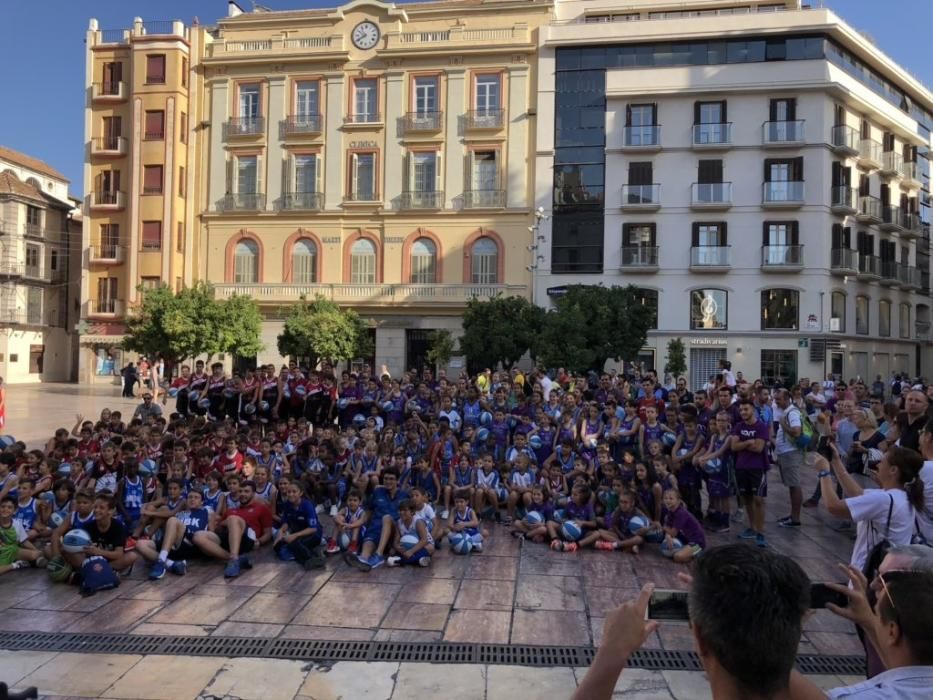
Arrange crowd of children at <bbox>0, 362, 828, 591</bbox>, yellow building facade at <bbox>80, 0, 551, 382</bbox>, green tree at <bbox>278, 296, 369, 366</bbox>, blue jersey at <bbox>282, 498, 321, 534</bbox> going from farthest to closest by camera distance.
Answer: yellow building facade at <bbox>80, 0, 551, 382</bbox>
green tree at <bbox>278, 296, 369, 366</bbox>
blue jersey at <bbox>282, 498, 321, 534</bbox>
crowd of children at <bbox>0, 362, 828, 591</bbox>

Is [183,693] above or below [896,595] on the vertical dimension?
below

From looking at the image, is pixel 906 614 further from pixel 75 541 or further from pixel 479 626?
pixel 75 541

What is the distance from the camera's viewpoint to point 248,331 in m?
31.5

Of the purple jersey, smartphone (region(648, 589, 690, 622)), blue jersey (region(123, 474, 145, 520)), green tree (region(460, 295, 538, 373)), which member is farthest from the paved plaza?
green tree (region(460, 295, 538, 373))

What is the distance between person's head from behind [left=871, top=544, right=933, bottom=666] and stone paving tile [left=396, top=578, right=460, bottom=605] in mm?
5034

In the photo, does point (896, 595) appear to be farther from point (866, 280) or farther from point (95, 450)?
point (866, 280)

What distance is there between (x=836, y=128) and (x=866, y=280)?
→ 25.2 ft

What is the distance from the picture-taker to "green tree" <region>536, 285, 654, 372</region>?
26141mm

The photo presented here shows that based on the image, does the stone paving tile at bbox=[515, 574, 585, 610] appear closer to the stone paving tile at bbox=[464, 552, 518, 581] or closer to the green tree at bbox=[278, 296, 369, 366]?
the stone paving tile at bbox=[464, 552, 518, 581]

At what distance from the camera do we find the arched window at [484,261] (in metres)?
34.2

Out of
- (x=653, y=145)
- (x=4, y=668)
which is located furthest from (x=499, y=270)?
(x=4, y=668)

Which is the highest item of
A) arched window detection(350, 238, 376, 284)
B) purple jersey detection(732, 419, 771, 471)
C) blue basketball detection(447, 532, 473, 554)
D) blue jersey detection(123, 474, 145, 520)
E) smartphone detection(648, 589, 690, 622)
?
arched window detection(350, 238, 376, 284)

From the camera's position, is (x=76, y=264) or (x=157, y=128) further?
(x=76, y=264)

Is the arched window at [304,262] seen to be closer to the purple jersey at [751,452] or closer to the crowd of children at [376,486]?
the crowd of children at [376,486]
